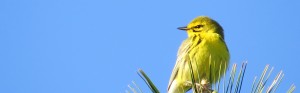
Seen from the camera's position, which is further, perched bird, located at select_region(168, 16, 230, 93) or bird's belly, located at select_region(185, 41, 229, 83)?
bird's belly, located at select_region(185, 41, 229, 83)

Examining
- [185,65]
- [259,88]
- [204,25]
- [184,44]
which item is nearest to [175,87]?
[185,65]

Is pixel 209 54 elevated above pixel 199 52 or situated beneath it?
situated beneath

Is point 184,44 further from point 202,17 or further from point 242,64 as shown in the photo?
point 242,64

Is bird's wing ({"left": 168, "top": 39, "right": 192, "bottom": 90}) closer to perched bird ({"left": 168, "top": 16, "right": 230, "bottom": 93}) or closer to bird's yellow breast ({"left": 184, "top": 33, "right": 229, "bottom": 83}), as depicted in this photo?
perched bird ({"left": 168, "top": 16, "right": 230, "bottom": 93})

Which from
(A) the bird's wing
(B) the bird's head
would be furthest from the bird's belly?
(B) the bird's head

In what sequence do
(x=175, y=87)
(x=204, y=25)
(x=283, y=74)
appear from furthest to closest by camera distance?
(x=204, y=25) → (x=175, y=87) → (x=283, y=74)

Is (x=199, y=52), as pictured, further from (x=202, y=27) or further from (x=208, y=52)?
(x=202, y=27)

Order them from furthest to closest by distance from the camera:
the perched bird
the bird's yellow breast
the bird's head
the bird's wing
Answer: the bird's head < the bird's wing < the bird's yellow breast < the perched bird

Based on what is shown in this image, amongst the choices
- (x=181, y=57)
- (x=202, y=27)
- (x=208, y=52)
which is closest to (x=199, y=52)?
(x=208, y=52)
